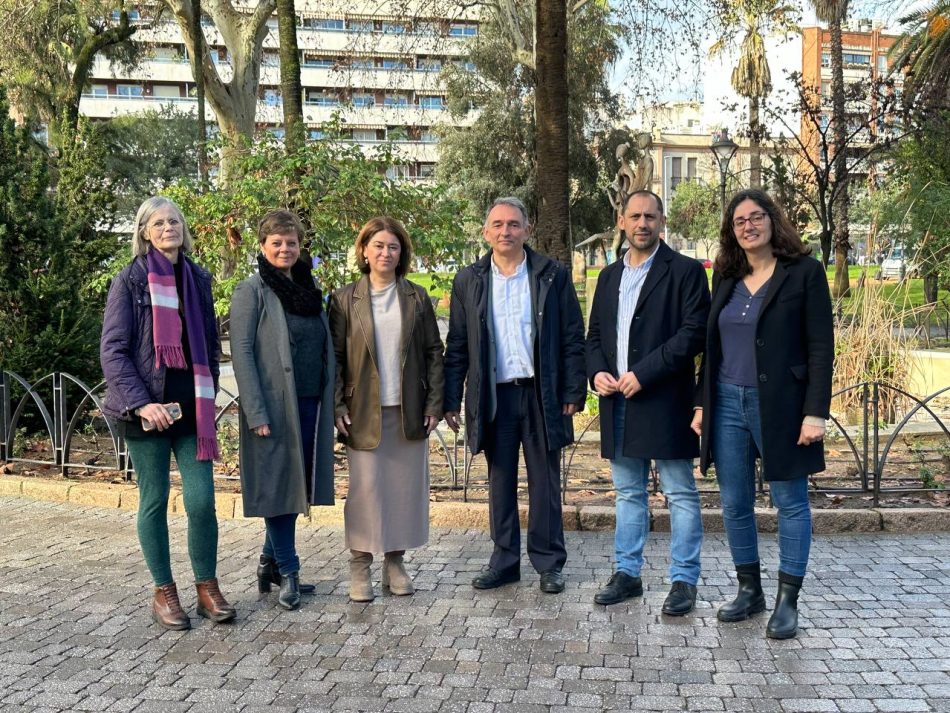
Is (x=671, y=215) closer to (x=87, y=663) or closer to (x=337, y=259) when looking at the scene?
(x=337, y=259)

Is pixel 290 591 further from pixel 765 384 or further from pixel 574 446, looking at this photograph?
pixel 574 446

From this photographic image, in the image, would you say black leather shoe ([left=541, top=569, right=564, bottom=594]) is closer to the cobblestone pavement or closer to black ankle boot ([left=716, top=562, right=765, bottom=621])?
the cobblestone pavement

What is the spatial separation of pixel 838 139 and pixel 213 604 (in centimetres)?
1818

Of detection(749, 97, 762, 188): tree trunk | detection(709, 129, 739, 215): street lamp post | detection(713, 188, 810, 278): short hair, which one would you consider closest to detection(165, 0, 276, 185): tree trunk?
detection(749, 97, 762, 188): tree trunk

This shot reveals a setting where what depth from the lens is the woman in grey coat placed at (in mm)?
4984

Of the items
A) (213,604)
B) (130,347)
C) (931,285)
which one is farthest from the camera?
(931,285)

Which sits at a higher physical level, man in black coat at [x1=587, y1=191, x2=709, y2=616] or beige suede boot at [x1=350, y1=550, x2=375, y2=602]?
man in black coat at [x1=587, y1=191, x2=709, y2=616]

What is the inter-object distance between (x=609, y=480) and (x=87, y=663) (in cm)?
442

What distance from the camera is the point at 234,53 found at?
1802 centimetres

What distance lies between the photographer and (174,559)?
19.9 feet

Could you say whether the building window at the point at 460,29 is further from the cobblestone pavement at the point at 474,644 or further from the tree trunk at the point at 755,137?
the cobblestone pavement at the point at 474,644

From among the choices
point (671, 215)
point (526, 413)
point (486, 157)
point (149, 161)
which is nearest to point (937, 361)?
point (526, 413)

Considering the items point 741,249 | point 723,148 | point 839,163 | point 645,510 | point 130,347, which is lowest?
point 645,510

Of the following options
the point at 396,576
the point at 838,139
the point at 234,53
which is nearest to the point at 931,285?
the point at 838,139
